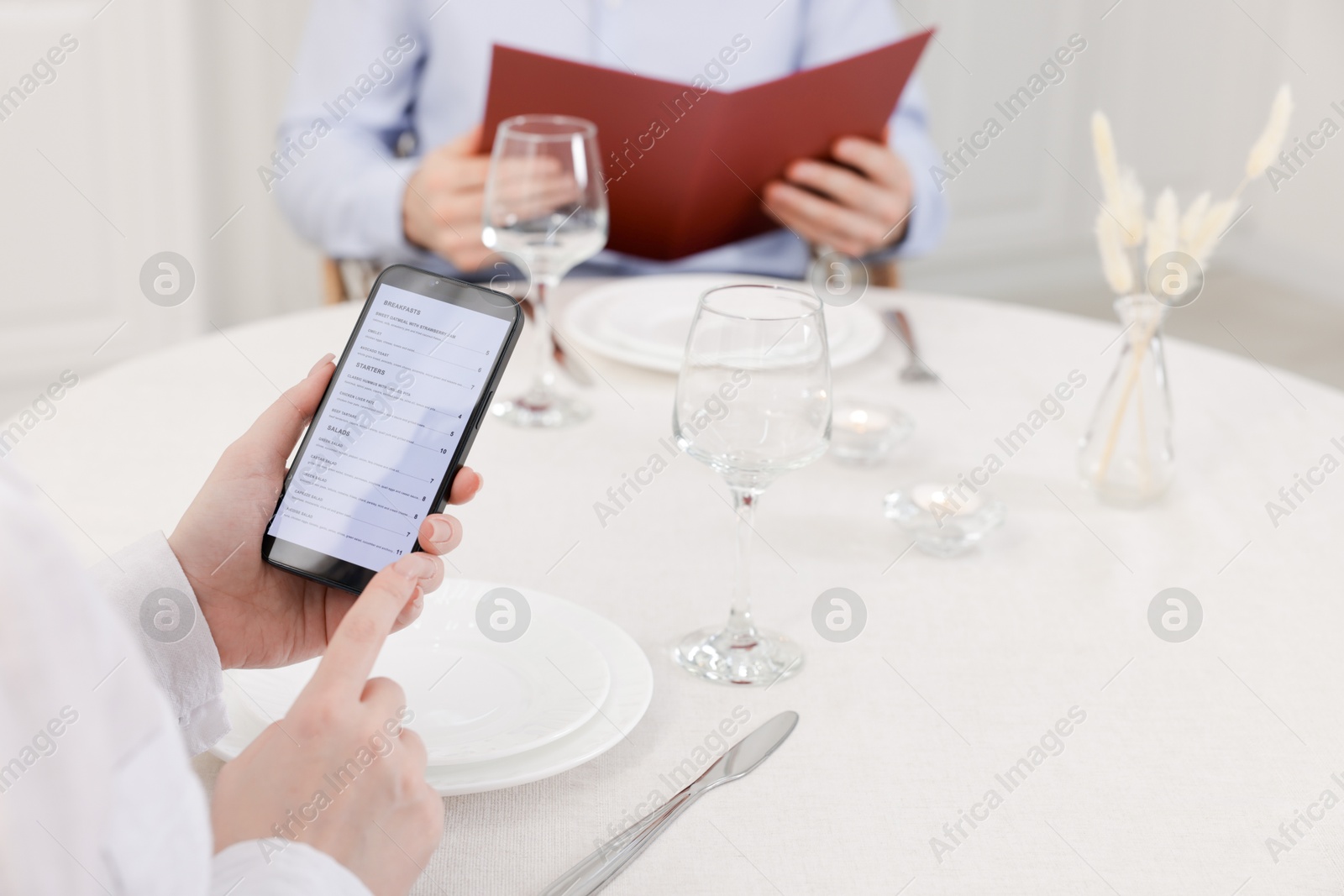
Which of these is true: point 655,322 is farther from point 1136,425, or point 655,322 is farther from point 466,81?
point 466,81

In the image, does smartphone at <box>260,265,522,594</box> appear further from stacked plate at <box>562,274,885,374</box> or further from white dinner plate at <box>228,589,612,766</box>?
stacked plate at <box>562,274,885,374</box>

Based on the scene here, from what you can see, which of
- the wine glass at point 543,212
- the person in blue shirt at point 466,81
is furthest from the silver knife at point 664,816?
the person in blue shirt at point 466,81

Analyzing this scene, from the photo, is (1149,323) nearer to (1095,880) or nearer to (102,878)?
(1095,880)

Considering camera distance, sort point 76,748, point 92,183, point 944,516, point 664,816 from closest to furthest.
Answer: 1. point 76,748
2. point 664,816
3. point 944,516
4. point 92,183

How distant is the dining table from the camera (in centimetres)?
59

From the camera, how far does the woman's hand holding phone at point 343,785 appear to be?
0.50 metres

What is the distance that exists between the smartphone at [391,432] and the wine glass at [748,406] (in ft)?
0.37

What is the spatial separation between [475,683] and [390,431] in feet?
0.50

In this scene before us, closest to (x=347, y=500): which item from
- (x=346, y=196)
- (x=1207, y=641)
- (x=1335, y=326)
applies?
(x=1207, y=641)

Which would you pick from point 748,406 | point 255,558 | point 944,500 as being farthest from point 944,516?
point 255,558

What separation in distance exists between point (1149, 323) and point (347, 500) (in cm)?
63

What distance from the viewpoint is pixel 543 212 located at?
1.09 m

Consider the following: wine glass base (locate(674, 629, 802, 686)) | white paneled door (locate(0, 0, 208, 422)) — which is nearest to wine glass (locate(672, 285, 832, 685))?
wine glass base (locate(674, 629, 802, 686))

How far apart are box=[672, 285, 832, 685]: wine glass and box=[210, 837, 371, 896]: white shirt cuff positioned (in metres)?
0.28
